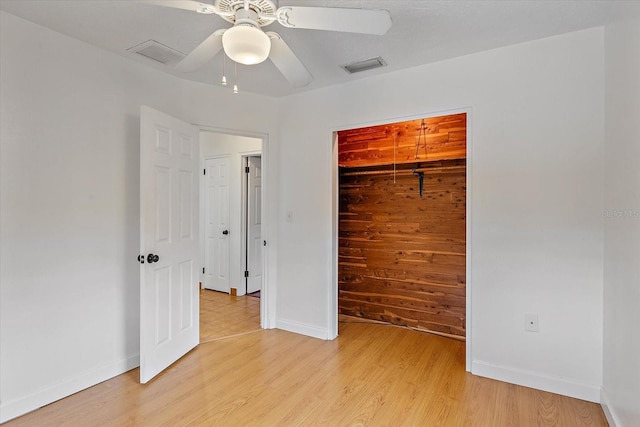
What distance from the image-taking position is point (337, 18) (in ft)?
4.65

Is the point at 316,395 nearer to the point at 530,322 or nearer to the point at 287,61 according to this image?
the point at 530,322

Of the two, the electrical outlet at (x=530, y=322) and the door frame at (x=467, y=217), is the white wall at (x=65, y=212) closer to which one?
the door frame at (x=467, y=217)

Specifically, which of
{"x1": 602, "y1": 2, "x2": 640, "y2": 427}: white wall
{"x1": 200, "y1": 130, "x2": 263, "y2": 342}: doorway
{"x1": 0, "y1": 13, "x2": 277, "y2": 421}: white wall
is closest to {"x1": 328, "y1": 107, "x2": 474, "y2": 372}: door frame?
{"x1": 602, "y1": 2, "x2": 640, "y2": 427}: white wall

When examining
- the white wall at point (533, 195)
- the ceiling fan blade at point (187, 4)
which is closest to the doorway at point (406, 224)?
the white wall at point (533, 195)

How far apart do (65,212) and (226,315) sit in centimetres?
212

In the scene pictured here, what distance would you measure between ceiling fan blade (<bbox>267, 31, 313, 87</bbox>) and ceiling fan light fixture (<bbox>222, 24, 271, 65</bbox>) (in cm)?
18

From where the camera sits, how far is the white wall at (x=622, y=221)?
164cm

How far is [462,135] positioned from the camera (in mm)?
3186

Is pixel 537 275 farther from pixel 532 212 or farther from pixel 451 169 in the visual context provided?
pixel 451 169

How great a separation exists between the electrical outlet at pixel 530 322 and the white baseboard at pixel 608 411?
1.62 feet

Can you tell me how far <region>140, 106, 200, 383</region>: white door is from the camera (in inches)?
95.0

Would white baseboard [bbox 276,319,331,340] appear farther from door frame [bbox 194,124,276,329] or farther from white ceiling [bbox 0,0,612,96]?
white ceiling [bbox 0,0,612,96]

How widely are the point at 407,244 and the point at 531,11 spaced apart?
87.4 inches

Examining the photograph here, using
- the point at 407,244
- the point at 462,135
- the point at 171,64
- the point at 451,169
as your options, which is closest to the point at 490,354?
the point at 407,244
